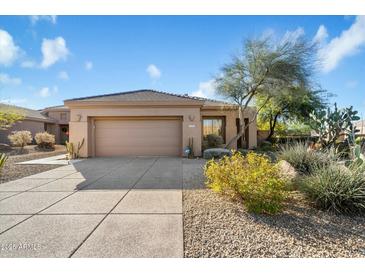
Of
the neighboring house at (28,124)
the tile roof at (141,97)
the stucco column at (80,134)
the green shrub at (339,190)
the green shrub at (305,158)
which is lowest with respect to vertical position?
the green shrub at (339,190)

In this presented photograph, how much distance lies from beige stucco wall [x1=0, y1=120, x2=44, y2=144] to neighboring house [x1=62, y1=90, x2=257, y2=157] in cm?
1446

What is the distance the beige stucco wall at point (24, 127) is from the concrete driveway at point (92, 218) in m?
19.0

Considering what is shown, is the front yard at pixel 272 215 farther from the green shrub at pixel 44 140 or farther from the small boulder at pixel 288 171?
the green shrub at pixel 44 140

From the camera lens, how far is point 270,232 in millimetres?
3043

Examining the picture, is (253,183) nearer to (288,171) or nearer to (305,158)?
(288,171)

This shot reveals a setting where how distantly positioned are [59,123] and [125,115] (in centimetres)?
1988

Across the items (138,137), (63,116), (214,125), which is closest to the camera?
(138,137)

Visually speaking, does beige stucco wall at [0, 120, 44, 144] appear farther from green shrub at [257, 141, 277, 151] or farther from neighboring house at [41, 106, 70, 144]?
green shrub at [257, 141, 277, 151]

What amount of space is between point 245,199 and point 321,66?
461 inches

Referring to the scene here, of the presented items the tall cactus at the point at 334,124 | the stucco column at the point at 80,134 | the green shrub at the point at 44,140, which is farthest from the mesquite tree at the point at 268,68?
the green shrub at the point at 44,140

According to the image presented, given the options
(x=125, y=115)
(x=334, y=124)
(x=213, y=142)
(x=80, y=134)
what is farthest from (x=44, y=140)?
(x=334, y=124)

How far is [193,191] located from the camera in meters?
5.10

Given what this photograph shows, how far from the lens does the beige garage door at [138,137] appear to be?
39.0ft
